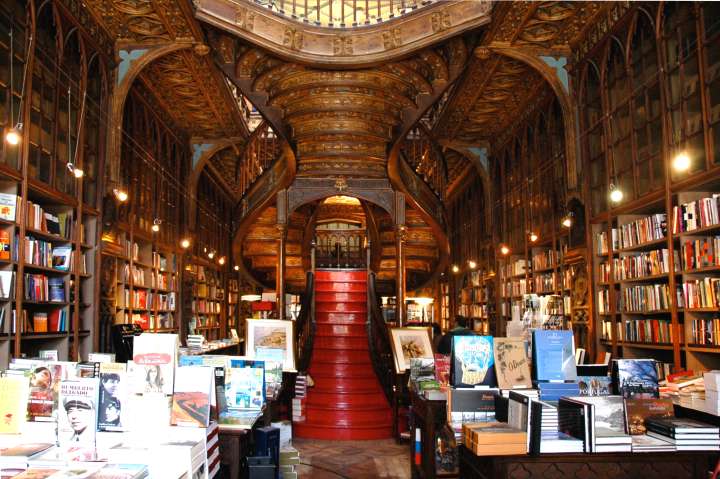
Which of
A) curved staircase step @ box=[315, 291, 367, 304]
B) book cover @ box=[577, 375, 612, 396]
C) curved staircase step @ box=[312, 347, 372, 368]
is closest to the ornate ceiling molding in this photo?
curved staircase step @ box=[315, 291, 367, 304]

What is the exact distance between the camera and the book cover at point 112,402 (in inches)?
117

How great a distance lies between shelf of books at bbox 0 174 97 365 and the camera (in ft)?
18.5

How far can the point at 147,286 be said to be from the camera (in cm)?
1007

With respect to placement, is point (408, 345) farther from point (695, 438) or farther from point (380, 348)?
point (695, 438)

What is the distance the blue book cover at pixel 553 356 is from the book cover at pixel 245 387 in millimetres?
1728

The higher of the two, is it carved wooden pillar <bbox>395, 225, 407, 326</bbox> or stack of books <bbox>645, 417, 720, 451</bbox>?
carved wooden pillar <bbox>395, 225, 407, 326</bbox>

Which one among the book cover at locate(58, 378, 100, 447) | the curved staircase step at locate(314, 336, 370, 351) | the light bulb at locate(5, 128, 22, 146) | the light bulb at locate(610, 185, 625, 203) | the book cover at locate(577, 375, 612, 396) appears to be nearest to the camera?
the book cover at locate(58, 378, 100, 447)

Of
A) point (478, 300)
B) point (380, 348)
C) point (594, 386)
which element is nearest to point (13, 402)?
point (594, 386)

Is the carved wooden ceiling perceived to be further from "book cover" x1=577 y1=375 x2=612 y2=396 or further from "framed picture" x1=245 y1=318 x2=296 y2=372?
"book cover" x1=577 y1=375 x2=612 y2=396

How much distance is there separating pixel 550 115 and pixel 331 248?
9.09m

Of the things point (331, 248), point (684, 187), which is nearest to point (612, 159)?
point (684, 187)

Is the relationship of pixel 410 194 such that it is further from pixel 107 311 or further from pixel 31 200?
pixel 31 200

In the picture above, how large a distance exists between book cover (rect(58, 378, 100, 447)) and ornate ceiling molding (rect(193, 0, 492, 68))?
20.3 ft

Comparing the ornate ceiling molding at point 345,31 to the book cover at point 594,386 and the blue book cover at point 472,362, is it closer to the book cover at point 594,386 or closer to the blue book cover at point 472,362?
the blue book cover at point 472,362
